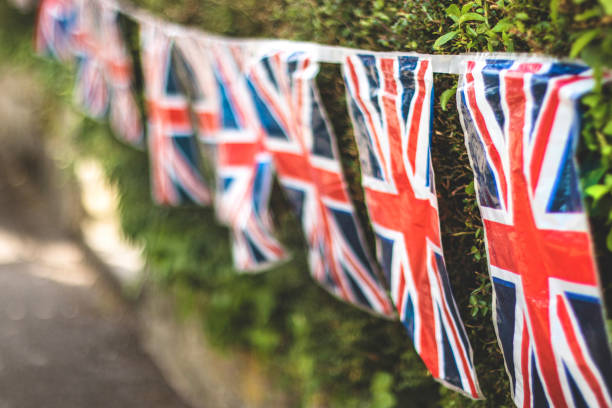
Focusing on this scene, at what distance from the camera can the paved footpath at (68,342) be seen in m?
5.65

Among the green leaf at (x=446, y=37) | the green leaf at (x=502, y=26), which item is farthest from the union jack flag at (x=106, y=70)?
the green leaf at (x=502, y=26)

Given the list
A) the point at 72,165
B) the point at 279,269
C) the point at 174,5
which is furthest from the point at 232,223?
the point at 72,165

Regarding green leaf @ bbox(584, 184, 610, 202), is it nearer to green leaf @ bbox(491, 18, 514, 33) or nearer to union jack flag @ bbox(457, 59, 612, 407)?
union jack flag @ bbox(457, 59, 612, 407)

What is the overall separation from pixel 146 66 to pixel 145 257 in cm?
197

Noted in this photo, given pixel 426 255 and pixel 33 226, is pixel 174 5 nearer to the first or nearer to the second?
pixel 426 255

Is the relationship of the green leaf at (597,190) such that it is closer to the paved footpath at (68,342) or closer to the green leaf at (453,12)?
the green leaf at (453,12)

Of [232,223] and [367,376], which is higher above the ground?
[232,223]

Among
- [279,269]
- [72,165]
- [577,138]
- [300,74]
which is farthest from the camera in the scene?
[72,165]

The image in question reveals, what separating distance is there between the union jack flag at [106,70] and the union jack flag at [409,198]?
305 cm

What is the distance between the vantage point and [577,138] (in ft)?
4.93

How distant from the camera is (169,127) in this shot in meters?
4.33

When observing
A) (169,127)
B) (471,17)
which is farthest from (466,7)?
(169,127)

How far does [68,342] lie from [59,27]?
10.4ft

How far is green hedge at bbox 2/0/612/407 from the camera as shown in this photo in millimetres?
1691
